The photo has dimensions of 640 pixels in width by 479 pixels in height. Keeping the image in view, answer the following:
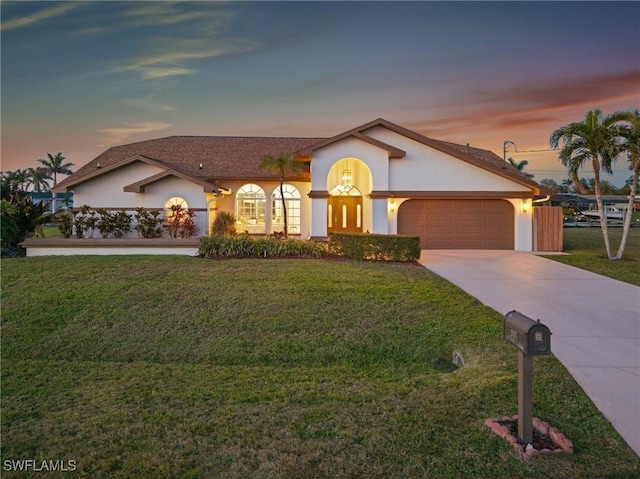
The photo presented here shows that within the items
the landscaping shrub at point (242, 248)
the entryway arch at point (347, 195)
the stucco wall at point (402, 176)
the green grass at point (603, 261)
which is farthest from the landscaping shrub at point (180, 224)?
the green grass at point (603, 261)

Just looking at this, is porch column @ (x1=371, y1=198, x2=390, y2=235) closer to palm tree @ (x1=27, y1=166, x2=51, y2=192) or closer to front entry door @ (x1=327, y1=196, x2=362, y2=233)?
front entry door @ (x1=327, y1=196, x2=362, y2=233)

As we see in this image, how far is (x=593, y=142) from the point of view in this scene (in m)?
14.8

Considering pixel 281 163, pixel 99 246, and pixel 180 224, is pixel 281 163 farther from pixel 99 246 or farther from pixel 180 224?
pixel 99 246

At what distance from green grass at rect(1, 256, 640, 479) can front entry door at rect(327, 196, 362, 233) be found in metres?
8.99

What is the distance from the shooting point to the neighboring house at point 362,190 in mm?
16719

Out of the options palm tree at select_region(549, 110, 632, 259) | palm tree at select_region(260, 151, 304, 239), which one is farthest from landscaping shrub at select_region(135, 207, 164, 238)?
Result: palm tree at select_region(549, 110, 632, 259)

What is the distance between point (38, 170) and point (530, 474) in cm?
8509

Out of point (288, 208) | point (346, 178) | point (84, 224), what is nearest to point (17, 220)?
point (84, 224)

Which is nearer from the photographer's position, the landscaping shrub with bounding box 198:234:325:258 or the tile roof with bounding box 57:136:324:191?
the landscaping shrub with bounding box 198:234:325:258

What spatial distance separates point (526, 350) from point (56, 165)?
79580mm

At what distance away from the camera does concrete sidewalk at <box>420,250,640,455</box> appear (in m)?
4.84

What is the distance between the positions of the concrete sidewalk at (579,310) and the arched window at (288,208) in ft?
21.4

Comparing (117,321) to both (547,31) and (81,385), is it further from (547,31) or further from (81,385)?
(547,31)

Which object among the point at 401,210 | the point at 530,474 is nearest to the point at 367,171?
the point at 401,210
